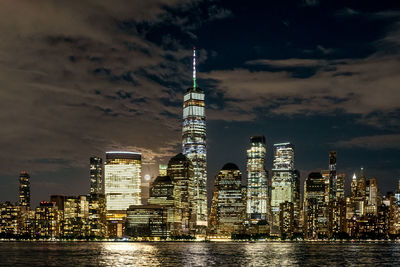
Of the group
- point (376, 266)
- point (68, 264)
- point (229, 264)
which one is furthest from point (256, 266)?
point (68, 264)

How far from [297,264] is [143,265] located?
3926cm

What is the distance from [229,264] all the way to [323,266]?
23.3m

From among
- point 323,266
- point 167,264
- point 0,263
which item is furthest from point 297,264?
point 0,263

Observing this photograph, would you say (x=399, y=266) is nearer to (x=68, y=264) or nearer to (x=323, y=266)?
(x=323, y=266)

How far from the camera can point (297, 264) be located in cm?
15412

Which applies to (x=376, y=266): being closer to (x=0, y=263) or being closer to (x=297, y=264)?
(x=297, y=264)

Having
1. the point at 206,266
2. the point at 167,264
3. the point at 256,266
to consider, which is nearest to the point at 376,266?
the point at 256,266

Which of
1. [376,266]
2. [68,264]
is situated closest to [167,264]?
[68,264]

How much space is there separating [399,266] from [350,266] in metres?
12.4

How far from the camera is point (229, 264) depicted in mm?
152750

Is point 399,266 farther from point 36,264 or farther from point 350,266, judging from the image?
point 36,264

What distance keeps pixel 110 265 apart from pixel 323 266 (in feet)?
172

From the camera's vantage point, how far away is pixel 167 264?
490 ft

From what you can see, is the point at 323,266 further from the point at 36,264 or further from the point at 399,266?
the point at 36,264
